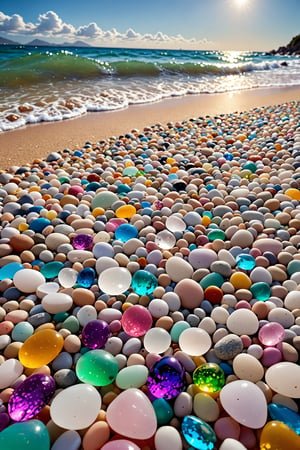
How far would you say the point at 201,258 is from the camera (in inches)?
63.6

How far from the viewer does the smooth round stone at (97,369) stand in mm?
1069

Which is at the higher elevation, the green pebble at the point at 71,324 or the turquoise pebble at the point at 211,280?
the turquoise pebble at the point at 211,280

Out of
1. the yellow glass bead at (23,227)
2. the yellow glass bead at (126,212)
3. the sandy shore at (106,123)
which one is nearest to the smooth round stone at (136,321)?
the yellow glass bead at (126,212)

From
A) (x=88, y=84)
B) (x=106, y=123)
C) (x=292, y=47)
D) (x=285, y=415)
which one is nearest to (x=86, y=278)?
(x=285, y=415)

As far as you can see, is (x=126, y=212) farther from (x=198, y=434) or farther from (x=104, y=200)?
(x=198, y=434)

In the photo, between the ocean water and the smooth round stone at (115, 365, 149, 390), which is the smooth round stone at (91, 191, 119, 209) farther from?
the ocean water

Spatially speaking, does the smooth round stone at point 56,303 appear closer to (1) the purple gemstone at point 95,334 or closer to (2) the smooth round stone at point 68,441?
(1) the purple gemstone at point 95,334

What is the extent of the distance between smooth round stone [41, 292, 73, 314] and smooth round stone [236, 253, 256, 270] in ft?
2.60

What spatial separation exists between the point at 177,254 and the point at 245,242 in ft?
1.22

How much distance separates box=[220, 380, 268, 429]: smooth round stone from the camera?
95cm

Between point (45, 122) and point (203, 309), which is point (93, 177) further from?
point (45, 122)

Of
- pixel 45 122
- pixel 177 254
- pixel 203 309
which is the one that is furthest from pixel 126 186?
pixel 45 122

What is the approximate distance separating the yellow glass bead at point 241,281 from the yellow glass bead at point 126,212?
769 mm

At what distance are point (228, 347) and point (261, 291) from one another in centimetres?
35
